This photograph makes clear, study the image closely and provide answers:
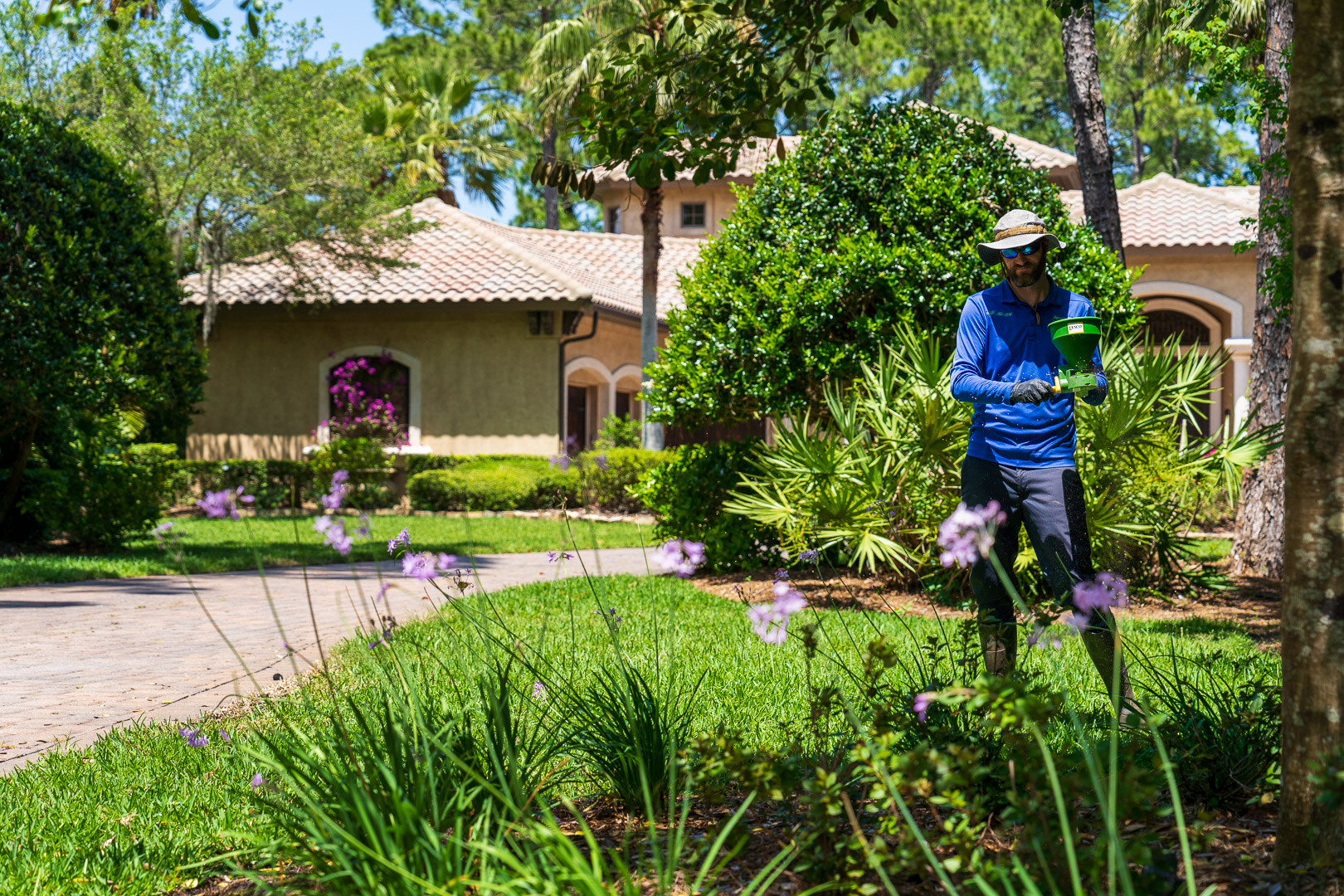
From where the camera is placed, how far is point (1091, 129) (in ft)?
36.7

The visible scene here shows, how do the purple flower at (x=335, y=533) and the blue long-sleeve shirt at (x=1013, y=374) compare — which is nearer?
the purple flower at (x=335, y=533)

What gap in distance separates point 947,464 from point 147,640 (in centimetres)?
530

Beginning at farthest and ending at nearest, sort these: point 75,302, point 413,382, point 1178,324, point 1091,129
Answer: point 1178,324 < point 413,382 < point 1091,129 < point 75,302

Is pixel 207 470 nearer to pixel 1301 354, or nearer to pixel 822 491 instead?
pixel 822 491

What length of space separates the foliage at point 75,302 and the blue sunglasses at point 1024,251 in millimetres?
9611

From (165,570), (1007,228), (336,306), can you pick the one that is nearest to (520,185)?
(336,306)

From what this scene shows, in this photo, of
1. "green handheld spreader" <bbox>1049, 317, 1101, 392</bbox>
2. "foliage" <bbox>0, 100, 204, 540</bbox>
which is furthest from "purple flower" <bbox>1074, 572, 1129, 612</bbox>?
"foliage" <bbox>0, 100, 204, 540</bbox>

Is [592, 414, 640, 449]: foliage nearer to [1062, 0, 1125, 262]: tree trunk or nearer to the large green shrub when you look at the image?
the large green shrub

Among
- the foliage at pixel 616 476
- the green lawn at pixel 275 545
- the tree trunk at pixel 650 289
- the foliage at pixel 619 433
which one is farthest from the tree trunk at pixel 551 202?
the green lawn at pixel 275 545

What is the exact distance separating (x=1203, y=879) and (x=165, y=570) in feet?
33.8

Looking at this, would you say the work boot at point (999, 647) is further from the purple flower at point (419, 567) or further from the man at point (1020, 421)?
the purple flower at point (419, 567)

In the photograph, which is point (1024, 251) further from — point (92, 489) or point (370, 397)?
point (370, 397)

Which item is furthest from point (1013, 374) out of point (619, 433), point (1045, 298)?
point (619, 433)

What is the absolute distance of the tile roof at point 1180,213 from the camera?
20125 mm
